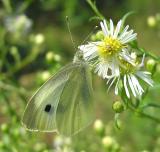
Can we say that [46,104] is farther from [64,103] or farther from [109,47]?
[109,47]

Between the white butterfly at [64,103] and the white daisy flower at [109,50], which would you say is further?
the white butterfly at [64,103]

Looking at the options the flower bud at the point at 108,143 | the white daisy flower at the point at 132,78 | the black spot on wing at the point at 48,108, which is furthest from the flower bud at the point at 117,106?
the flower bud at the point at 108,143

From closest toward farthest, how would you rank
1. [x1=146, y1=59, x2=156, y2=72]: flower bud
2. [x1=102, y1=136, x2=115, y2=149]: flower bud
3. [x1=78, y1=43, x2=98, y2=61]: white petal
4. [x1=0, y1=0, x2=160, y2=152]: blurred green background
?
1. [x1=78, y1=43, x2=98, y2=61]: white petal
2. [x1=146, y1=59, x2=156, y2=72]: flower bud
3. [x1=102, y1=136, x2=115, y2=149]: flower bud
4. [x1=0, y1=0, x2=160, y2=152]: blurred green background

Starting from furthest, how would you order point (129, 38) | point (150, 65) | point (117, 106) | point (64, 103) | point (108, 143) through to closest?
point (108, 143) → point (64, 103) → point (150, 65) → point (117, 106) → point (129, 38)

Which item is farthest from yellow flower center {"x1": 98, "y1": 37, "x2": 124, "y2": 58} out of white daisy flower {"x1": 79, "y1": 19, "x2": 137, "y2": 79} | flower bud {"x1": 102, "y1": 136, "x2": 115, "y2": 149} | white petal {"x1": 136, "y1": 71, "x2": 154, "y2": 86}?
flower bud {"x1": 102, "y1": 136, "x2": 115, "y2": 149}

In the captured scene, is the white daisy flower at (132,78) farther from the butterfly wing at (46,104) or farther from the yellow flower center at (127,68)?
the butterfly wing at (46,104)

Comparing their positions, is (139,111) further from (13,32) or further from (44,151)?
(13,32)

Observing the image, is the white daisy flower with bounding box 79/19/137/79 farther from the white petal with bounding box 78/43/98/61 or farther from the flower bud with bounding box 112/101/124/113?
the flower bud with bounding box 112/101/124/113

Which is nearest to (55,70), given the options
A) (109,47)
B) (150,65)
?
(150,65)
